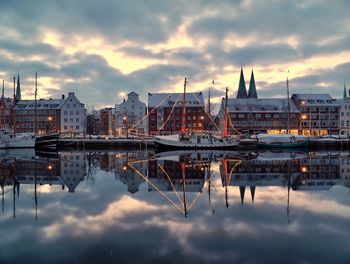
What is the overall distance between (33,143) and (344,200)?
195 ft

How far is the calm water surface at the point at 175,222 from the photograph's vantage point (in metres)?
8.12

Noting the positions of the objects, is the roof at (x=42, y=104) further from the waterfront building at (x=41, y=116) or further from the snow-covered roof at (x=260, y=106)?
the snow-covered roof at (x=260, y=106)

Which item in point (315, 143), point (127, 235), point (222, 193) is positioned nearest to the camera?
point (127, 235)

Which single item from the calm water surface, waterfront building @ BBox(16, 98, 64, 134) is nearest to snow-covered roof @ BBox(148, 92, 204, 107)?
waterfront building @ BBox(16, 98, 64, 134)

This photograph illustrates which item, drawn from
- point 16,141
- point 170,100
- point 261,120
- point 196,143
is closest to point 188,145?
point 196,143

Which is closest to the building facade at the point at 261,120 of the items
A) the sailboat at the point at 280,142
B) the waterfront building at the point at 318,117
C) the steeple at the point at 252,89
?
the waterfront building at the point at 318,117

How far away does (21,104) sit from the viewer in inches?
4375

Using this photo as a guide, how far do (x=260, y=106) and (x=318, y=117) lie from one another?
1814 centimetres

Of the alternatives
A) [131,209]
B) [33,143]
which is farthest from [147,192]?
[33,143]

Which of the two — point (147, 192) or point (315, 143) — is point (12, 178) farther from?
point (315, 143)

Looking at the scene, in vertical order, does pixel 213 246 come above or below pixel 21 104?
below

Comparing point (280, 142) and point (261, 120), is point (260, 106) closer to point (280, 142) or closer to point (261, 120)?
point (261, 120)

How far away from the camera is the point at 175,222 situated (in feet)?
36.0

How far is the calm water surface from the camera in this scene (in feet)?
26.7
